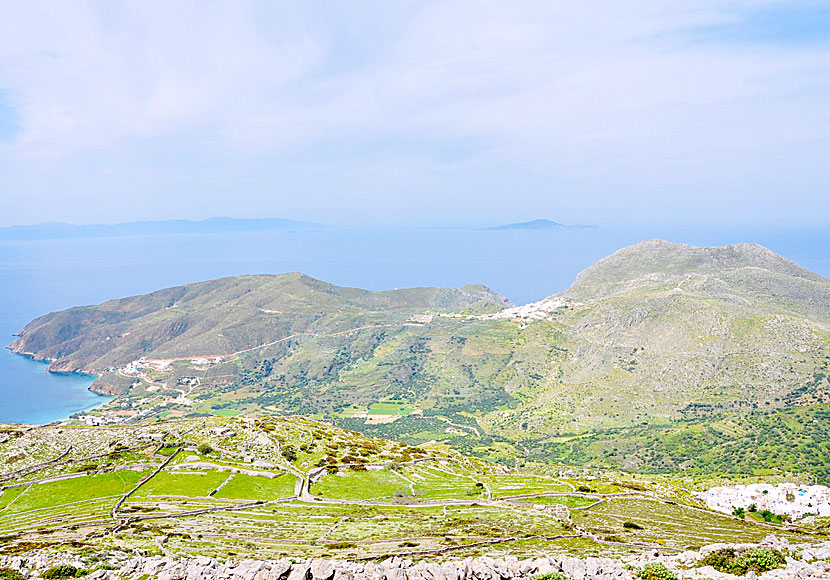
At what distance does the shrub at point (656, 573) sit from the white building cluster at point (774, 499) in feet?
154

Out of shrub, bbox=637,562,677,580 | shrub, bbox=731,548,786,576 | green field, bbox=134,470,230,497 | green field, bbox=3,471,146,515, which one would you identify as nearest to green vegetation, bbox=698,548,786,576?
shrub, bbox=731,548,786,576

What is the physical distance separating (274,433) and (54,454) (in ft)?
107

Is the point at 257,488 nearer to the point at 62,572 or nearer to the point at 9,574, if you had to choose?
the point at 62,572

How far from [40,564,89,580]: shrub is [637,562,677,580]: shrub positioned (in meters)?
35.9

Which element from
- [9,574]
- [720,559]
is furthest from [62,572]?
[720,559]

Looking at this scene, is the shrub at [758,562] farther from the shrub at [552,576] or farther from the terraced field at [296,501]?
the terraced field at [296,501]

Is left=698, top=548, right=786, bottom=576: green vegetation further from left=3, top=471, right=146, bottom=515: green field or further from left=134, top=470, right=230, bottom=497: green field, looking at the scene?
left=3, top=471, right=146, bottom=515: green field

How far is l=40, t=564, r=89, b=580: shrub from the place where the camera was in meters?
33.7

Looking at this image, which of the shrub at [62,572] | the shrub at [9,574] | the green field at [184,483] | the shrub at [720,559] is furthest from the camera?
the green field at [184,483]

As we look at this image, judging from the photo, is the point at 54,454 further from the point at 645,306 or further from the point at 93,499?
the point at 645,306

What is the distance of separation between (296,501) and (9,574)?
33956 mm

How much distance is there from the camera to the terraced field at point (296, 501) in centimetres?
4591

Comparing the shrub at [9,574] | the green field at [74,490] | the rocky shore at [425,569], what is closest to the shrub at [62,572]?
the rocky shore at [425,569]

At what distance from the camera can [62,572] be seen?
3403 centimetres
